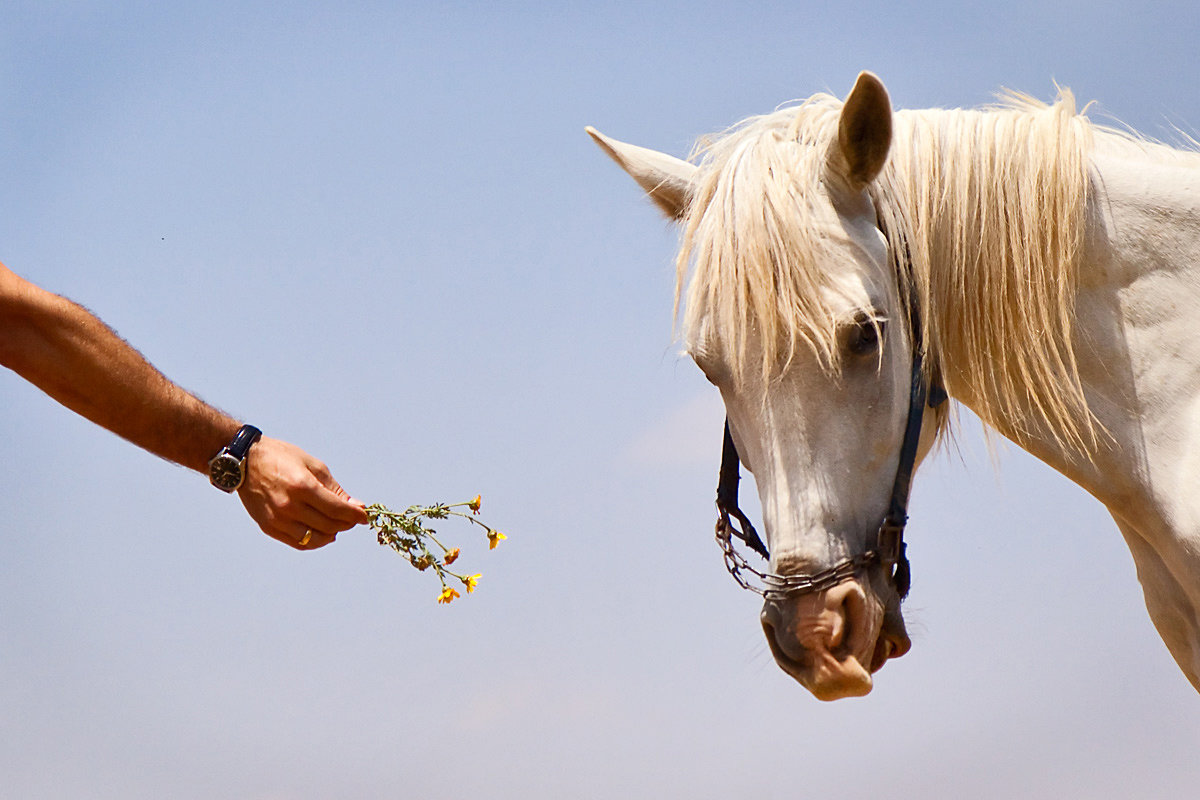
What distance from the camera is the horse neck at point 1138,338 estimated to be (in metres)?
2.90

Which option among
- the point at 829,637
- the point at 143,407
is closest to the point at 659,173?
the point at 829,637

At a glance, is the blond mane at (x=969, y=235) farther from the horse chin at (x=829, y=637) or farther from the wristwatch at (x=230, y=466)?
the wristwatch at (x=230, y=466)

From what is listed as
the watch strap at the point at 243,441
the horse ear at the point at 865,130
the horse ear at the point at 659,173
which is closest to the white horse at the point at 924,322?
the horse ear at the point at 865,130

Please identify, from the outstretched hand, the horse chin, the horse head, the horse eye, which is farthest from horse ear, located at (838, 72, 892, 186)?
the outstretched hand

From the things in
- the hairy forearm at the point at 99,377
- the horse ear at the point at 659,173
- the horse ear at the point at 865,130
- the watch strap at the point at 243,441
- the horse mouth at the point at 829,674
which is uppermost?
the horse ear at the point at 659,173

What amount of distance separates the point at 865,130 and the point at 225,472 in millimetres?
1997

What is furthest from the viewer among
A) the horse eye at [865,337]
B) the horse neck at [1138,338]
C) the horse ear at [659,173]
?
the horse ear at [659,173]

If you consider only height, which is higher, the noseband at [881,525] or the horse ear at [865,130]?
the horse ear at [865,130]

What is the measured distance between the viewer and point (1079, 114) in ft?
10.9

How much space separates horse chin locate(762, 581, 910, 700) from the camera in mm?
2654

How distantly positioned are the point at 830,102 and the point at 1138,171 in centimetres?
94

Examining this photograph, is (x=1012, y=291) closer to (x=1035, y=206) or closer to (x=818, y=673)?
(x=1035, y=206)

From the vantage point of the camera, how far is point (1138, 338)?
2.97 meters

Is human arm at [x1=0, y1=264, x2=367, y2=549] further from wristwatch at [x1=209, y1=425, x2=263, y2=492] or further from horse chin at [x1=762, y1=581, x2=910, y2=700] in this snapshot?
horse chin at [x1=762, y1=581, x2=910, y2=700]
